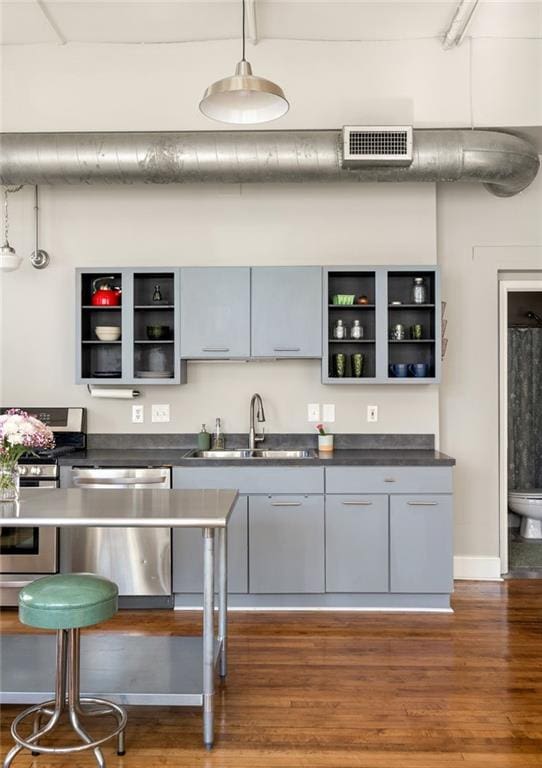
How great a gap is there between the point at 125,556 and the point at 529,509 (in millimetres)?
3452

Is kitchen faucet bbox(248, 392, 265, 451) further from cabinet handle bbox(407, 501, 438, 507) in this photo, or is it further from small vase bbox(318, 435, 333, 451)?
cabinet handle bbox(407, 501, 438, 507)

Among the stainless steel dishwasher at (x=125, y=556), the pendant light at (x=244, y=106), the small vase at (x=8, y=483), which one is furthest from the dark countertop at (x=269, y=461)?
the pendant light at (x=244, y=106)

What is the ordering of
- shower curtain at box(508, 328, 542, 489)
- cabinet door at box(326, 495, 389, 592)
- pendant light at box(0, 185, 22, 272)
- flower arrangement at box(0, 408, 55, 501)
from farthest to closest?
shower curtain at box(508, 328, 542, 489) < pendant light at box(0, 185, 22, 272) < cabinet door at box(326, 495, 389, 592) < flower arrangement at box(0, 408, 55, 501)

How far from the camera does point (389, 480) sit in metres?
3.77

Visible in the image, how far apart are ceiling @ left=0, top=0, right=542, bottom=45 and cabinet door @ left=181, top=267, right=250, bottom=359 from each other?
1.51 m

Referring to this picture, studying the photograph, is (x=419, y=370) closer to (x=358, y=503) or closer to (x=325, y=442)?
(x=325, y=442)

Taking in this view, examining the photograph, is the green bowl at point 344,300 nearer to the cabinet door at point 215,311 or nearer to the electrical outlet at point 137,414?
the cabinet door at point 215,311

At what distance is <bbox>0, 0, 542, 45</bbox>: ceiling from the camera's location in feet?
12.1

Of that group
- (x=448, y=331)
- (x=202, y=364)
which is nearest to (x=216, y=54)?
(x=202, y=364)

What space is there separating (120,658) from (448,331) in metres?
3.07

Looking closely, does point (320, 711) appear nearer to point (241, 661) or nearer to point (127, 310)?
point (241, 661)

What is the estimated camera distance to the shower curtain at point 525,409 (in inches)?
244

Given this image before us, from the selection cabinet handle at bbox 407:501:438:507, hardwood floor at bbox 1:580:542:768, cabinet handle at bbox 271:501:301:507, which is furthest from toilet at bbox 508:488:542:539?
cabinet handle at bbox 271:501:301:507

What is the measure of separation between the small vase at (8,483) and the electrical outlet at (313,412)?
87.4 inches
